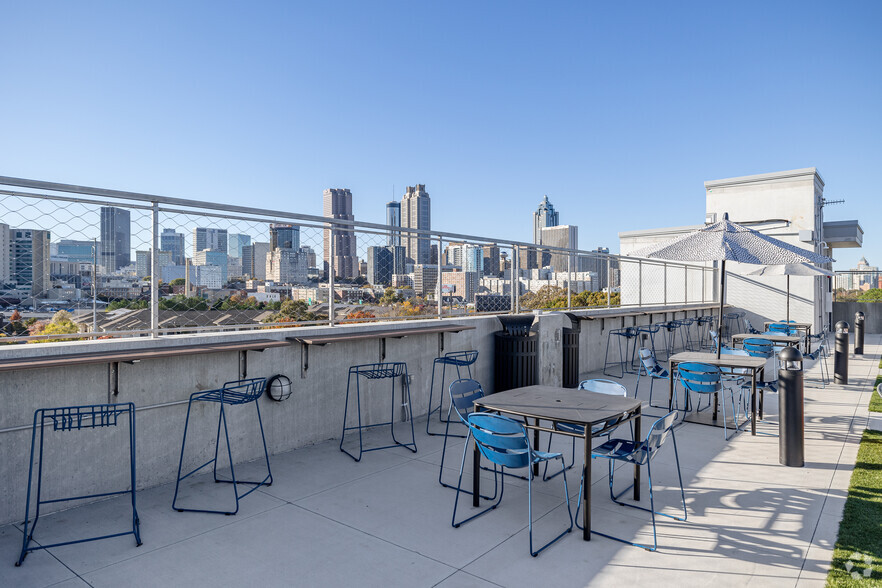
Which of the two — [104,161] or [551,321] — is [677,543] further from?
[104,161]

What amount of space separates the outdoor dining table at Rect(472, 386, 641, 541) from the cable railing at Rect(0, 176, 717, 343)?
251 centimetres

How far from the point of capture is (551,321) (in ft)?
24.8

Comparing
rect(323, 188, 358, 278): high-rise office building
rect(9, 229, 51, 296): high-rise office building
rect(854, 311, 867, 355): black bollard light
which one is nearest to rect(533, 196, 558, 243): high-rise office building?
rect(854, 311, 867, 355): black bollard light

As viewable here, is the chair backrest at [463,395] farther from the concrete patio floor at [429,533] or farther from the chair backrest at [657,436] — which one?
the chair backrest at [657,436]

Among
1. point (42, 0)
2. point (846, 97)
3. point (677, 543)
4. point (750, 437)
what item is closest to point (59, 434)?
point (677, 543)

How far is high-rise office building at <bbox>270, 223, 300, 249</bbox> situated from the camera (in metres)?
5.12

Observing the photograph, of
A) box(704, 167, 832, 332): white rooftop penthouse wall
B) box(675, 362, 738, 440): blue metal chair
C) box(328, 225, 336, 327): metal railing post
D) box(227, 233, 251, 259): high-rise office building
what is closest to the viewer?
box(227, 233, 251, 259): high-rise office building

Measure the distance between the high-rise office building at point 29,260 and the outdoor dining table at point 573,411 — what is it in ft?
10.9

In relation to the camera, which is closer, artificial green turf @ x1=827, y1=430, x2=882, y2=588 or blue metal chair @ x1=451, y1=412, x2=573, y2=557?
artificial green turf @ x1=827, y1=430, x2=882, y2=588

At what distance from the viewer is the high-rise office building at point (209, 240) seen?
4.52m

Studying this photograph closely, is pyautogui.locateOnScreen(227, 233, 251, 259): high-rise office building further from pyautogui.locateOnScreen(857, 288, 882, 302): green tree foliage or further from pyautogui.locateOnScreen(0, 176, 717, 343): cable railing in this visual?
pyautogui.locateOnScreen(857, 288, 882, 302): green tree foliage

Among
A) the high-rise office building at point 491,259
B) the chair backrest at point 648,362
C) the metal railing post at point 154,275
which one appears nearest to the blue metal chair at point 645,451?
the chair backrest at point 648,362

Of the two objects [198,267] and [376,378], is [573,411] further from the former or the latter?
[198,267]

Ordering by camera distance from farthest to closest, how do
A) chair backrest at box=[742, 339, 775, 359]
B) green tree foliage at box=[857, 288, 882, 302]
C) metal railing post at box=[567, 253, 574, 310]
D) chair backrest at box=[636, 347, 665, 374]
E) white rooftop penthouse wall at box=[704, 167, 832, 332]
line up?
green tree foliage at box=[857, 288, 882, 302] → white rooftop penthouse wall at box=[704, 167, 832, 332] → metal railing post at box=[567, 253, 574, 310] → chair backrest at box=[742, 339, 775, 359] → chair backrest at box=[636, 347, 665, 374]
